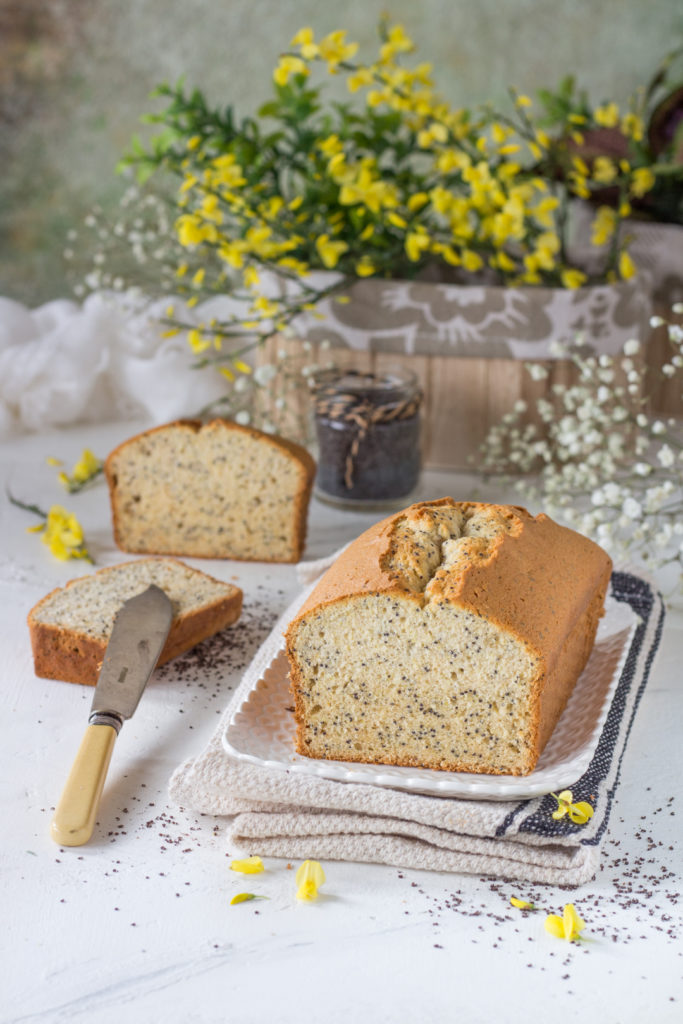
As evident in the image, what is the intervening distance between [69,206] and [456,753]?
2.97m

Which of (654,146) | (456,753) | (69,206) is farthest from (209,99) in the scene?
(456,753)

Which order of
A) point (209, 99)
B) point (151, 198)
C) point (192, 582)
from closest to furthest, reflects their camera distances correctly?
point (192, 582) < point (151, 198) < point (209, 99)

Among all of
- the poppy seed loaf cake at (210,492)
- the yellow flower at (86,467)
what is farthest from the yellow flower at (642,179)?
the yellow flower at (86,467)

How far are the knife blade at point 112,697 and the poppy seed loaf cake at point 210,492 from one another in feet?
1.54

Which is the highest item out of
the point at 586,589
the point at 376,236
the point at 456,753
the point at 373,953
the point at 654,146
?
the point at 654,146

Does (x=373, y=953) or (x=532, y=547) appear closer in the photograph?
(x=373, y=953)

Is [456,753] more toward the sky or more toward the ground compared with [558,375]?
more toward the ground

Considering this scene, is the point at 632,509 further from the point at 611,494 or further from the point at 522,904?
the point at 522,904

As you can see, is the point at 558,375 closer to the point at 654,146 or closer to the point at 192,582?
the point at 654,146

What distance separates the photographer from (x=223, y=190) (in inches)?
117

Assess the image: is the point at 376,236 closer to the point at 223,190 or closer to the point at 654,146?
the point at 223,190

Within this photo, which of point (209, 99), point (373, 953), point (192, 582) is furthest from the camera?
point (209, 99)

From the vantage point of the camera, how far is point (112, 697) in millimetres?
1846

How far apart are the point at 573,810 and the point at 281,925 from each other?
44 centimetres
